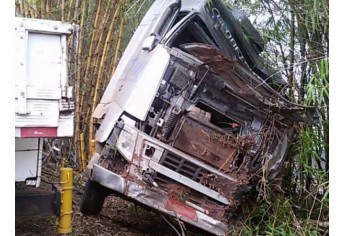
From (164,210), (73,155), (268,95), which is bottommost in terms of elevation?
(73,155)

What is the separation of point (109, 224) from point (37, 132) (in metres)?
1.59

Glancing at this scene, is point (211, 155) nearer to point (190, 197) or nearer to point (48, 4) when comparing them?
point (190, 197)

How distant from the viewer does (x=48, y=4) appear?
5.03m

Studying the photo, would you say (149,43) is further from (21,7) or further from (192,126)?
(21,7)

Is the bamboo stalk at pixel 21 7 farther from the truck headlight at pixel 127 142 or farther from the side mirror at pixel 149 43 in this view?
the truck headlight at pixel 127 142

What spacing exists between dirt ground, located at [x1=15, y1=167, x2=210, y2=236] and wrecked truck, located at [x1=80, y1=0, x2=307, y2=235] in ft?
1.60

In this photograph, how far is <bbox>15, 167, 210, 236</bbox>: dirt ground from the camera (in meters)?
3.58

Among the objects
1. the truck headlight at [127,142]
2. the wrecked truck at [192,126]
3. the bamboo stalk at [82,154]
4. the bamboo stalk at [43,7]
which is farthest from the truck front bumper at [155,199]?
the bamboo stalk at [43,7]

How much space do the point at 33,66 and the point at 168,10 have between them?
123 cm

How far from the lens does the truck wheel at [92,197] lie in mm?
3512

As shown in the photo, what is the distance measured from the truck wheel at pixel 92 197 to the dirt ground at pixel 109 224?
13cm

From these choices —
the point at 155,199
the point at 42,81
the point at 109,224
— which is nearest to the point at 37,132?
the point at 42,81

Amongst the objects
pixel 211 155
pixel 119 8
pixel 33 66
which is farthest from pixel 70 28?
pixel 119 8

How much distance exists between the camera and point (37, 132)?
2631 millimetres
